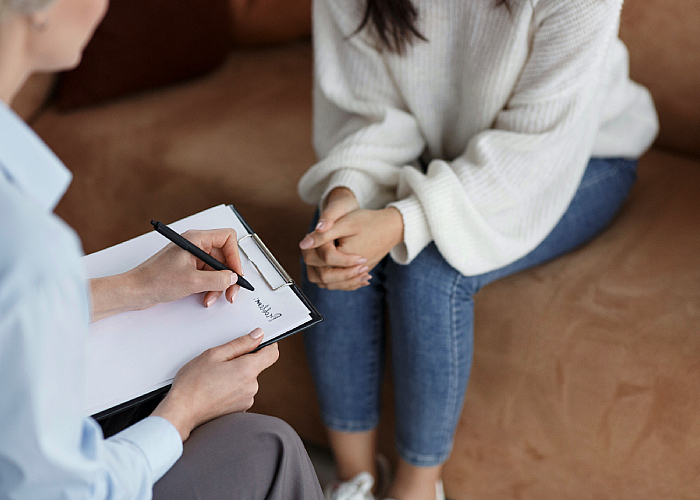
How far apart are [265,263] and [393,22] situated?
0.41 m

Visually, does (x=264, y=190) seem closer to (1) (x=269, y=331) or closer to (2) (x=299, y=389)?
(2) (x=299, y=389)

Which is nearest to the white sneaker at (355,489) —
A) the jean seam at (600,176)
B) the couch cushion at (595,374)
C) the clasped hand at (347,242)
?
the couch cushion at (595,374)

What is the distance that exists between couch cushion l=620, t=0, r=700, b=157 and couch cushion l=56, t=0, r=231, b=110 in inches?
31.3

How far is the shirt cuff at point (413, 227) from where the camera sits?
80 centimetres

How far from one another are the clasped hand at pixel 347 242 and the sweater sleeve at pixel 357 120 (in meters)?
0.08

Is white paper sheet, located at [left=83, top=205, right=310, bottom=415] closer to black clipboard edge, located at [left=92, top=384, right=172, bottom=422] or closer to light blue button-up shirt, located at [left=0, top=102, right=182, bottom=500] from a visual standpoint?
black clipboard edge, located at [left=92, top=384, right=172, bottom=422]

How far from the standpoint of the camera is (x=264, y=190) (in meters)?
1.09

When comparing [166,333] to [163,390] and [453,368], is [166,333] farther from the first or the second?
[453,368]

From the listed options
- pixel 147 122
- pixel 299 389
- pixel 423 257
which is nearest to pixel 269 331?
pixel 423 257

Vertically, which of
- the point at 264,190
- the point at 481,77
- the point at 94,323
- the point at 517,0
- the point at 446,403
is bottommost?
the point at 446,403

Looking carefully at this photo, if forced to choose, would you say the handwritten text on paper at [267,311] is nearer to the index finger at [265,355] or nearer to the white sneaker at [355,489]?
the index finger at [265,355]

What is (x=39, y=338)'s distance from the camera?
0.36 metres

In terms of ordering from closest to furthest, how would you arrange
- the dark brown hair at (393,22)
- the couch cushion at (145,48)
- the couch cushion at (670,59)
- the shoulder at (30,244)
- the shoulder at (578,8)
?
the shoulder at (30,244)
the shoulder at (578,8)
the dark brown hair at (393,22)
the couch cushion at (670,59)
the couch cushion at (145,48)

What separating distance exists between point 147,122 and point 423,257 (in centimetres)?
71
